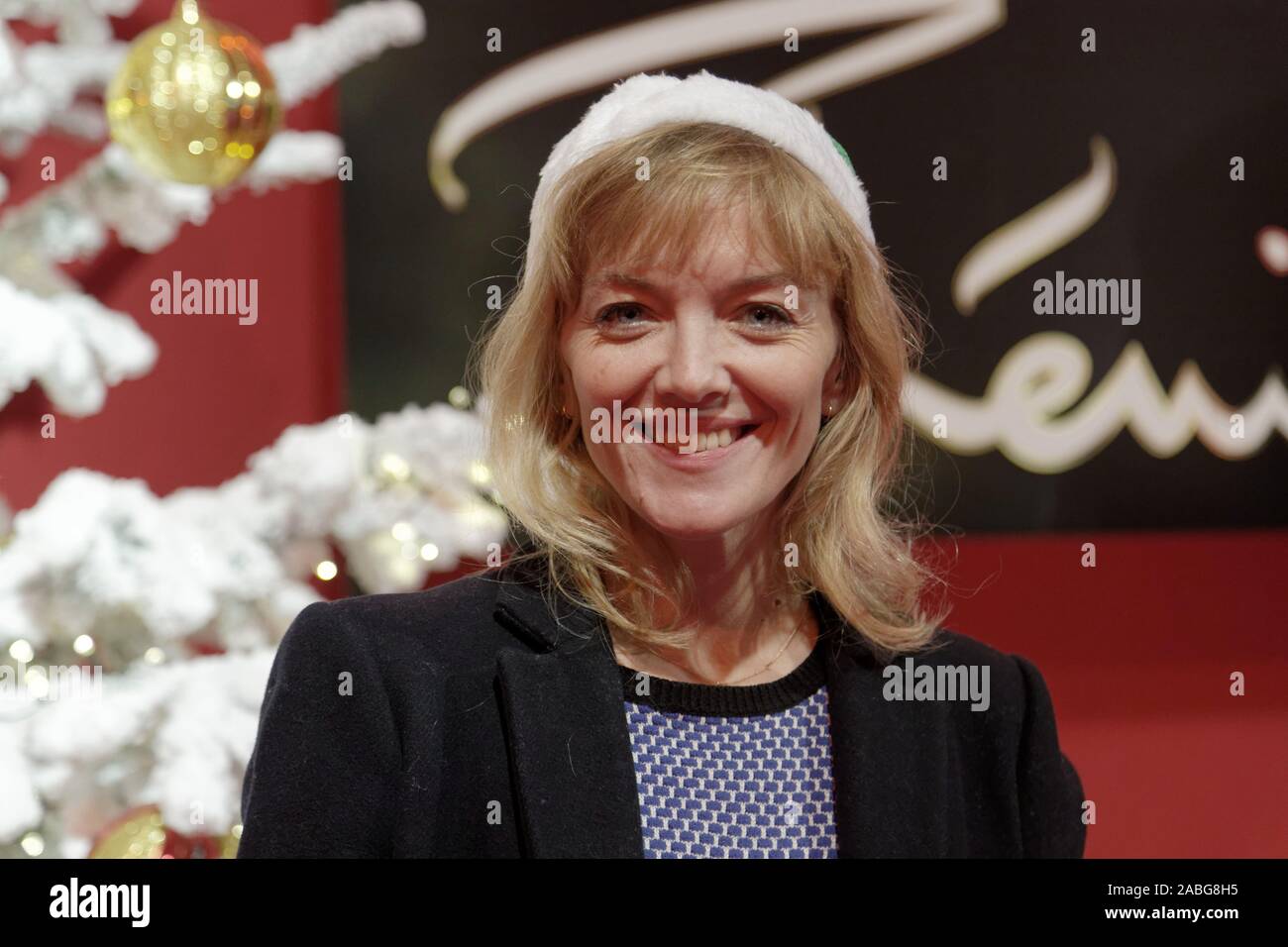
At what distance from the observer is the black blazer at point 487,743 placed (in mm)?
1090

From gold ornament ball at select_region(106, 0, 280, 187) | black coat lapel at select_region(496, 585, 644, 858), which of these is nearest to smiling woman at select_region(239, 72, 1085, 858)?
black coat lapel at select_region(496, 585, 644, 858)

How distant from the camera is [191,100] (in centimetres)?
165

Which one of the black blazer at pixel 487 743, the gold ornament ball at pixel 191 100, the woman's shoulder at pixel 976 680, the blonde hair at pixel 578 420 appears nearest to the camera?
the black blazer at pixel 487 743

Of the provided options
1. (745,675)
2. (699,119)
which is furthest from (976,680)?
(699,119)

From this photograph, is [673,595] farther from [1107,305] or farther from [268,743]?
[1107,305]

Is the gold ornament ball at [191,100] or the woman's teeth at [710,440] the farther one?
the gold ornament ball at [191,100]

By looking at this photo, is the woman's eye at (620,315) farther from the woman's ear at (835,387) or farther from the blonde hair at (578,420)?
the woman's ear at (835,387)

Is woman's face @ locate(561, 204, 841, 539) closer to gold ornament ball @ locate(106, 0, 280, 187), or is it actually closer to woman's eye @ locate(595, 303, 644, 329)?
woman's eye @ locate(595, 303, 644, 329)

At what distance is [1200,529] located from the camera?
2373 millimetres

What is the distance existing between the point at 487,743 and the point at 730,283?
453 millimetres

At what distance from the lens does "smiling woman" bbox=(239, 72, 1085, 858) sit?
3.67 feet

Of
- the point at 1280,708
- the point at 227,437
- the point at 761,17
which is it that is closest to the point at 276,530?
the point at 227,437

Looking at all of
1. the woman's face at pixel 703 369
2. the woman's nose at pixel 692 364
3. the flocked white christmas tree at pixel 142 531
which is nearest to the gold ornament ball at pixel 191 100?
the flocked white christmas tree at pixel 142 531

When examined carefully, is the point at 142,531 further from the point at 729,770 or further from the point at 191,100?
the point at 729,770
